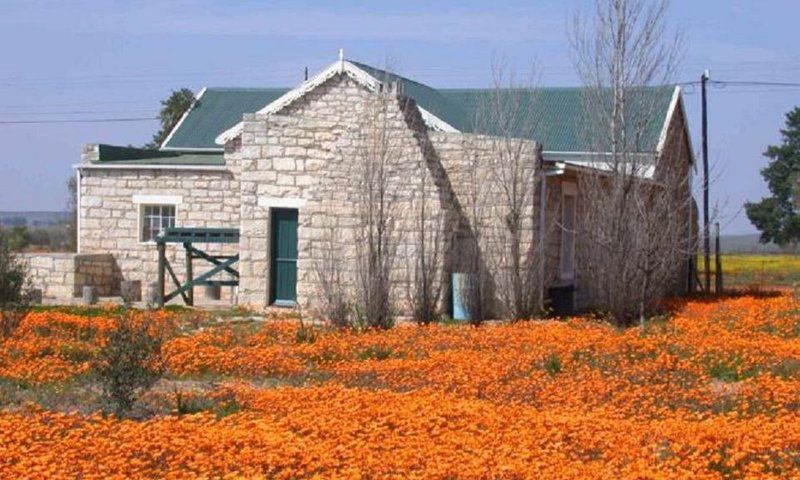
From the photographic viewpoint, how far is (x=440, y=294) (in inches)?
850

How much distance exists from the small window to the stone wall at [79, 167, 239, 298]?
154 millimetres

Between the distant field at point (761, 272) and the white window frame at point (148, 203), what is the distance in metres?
15.9

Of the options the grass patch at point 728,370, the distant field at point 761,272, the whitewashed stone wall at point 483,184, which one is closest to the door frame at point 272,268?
the whitewashed stone wall at point 483,184

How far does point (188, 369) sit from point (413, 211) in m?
8.07

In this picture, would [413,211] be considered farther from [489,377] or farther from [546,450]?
[546,450]

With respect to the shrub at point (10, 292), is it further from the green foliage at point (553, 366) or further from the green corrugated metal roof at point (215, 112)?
the green corrugated metal roof at point (215, 112)

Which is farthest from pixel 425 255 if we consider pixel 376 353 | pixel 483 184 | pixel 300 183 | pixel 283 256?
pixel 376 353

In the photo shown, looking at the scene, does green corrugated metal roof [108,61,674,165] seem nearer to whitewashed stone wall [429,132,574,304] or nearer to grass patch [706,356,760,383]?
whitewashed stone wall [429,132,574,304]

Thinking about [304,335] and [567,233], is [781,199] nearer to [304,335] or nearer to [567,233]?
[567,233]

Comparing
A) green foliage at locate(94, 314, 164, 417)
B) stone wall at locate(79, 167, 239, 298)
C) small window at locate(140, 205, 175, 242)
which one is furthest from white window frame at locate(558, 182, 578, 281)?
green foliage at locate(94, 314, 164, 417)

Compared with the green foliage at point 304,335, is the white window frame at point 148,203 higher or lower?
higher

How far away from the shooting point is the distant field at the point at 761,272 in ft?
128

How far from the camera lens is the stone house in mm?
22062

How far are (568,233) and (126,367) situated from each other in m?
15.7
